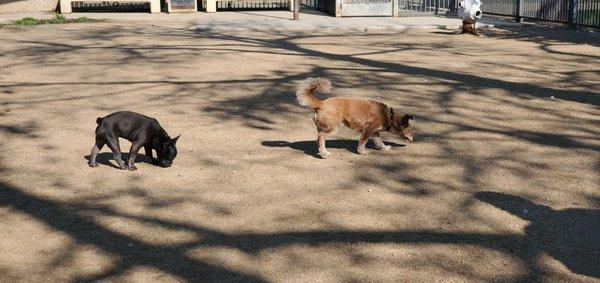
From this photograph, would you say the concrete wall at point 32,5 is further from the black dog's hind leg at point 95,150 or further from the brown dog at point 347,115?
the brown dog at point 347,115

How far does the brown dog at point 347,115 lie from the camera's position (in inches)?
247

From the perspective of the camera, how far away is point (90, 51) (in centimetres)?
1371

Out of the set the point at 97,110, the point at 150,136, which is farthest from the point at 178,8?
the point at 150,136

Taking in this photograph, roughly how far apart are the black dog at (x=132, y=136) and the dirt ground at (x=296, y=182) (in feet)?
0.48

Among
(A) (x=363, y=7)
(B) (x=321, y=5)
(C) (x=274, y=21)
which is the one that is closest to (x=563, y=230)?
(C) (x=274, y=21)

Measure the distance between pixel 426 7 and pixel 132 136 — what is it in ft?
70.5

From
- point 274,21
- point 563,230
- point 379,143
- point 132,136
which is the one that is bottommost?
point 563,230

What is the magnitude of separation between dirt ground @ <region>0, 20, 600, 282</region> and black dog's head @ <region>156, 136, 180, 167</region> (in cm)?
11

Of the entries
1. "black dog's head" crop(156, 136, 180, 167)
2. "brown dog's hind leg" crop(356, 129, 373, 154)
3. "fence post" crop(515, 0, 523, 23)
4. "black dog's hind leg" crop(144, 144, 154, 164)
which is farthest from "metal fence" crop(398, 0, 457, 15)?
"black dog's head" crop(156, 136, 180, 167)

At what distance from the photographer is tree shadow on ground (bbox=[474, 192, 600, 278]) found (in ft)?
13.9

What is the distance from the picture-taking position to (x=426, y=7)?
26.2 metres

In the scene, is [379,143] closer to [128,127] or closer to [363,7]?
[128,127]

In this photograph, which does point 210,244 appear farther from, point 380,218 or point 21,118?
point 21,118

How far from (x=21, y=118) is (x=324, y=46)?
7730mm
